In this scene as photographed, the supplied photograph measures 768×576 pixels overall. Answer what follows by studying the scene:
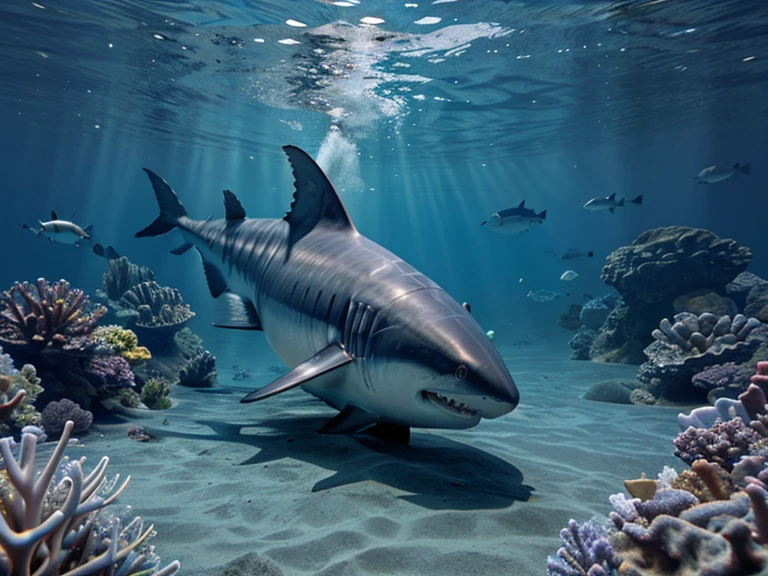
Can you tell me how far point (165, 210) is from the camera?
8.49 meters

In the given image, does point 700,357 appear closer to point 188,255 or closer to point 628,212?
point 188,255

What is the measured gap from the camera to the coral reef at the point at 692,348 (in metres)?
8.14

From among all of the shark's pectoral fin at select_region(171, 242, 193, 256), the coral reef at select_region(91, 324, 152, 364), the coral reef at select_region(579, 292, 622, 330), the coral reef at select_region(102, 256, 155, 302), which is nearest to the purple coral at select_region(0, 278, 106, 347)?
the coral reef at select_region(91, 324, 152, 364)

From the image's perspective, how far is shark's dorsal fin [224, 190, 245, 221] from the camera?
7.53m

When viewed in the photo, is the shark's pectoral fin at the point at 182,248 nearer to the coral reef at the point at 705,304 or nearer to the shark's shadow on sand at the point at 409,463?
the shark's shadow on sand at the point at 409,463

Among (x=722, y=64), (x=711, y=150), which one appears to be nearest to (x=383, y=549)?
(x=722, y=64)

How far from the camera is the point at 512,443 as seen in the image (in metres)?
5.54

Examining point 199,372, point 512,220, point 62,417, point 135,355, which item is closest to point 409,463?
point 62,417

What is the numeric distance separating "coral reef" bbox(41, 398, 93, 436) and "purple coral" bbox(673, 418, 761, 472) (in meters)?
6.31

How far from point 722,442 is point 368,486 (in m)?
2.57

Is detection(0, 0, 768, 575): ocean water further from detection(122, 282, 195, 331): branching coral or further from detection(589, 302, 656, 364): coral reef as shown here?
detection(122, 282, 195, 331): branching coral

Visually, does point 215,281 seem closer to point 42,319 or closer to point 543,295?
point 42,319

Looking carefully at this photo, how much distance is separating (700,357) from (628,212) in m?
129

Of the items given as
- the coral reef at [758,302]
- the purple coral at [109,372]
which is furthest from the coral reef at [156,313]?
the coral reef at [758,302]
